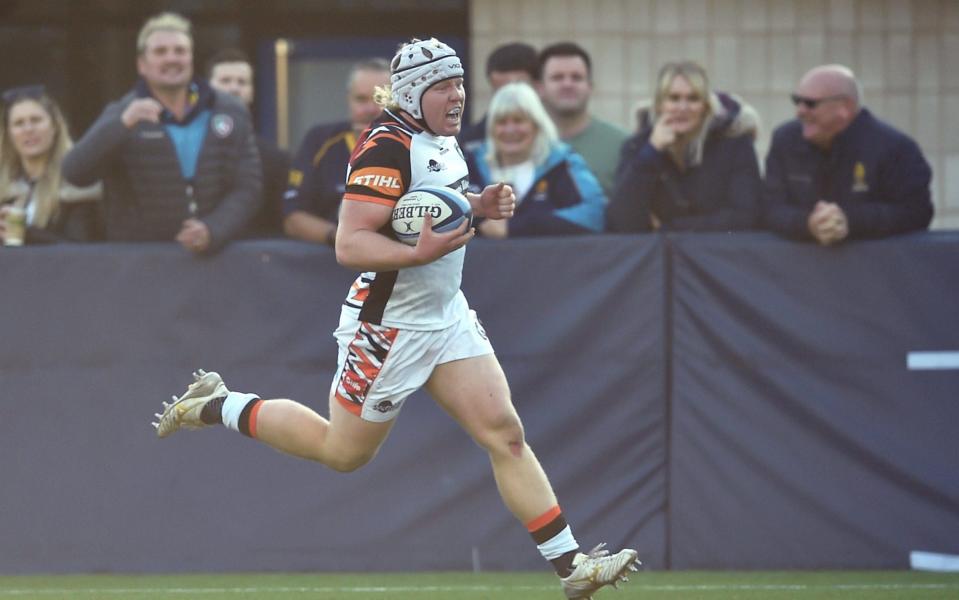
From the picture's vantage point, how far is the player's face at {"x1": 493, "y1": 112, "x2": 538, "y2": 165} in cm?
899

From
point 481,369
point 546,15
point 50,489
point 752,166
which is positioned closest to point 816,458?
point 752,166

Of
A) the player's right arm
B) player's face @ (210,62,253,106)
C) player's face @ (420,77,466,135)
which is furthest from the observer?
player's face @ (210,62,253,106)

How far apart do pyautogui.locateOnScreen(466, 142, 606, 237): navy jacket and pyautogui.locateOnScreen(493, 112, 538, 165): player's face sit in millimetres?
121

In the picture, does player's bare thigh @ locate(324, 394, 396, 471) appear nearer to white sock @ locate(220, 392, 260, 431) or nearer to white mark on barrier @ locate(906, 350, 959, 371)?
white sock @ locate(220, 392, 260, 431)

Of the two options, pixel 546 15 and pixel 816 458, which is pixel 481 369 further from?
pixel 546 15

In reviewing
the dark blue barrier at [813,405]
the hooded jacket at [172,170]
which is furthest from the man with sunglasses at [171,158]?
the dark blue barrier at [813,405]

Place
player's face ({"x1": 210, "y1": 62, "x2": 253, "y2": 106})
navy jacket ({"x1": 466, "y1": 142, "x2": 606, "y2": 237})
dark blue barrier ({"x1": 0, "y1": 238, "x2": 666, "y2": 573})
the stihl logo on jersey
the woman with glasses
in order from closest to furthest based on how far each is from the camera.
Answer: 1. the stihl logo on jersey
2. dark blue barrier ({"x1": 0, "y1": 238, "x2": 666, "y2": 573})
3. navy jacket ({"x1": 466, "y1": 142, "x2": 606, "y2": 237})
4. the woman with glasses
5. player's face ({"x1": 210, "y1": 62, "x2": 253, "y2": 106})

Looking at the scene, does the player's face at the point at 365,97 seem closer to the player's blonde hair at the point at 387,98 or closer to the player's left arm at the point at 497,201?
the player's blonde hair at the point at 387,98

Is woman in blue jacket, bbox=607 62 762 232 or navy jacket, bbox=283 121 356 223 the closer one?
woman in blue jacket, bbox=607 62 762 232

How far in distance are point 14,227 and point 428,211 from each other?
10.8 feet

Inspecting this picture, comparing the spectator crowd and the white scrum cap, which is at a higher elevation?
the white scrum cap

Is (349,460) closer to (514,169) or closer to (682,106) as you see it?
(514,169)

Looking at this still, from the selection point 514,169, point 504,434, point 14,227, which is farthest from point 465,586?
point 14,227

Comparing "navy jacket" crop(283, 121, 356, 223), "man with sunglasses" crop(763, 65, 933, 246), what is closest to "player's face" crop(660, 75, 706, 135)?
"man with sunglasses" crop(763, 65, 933, 246)
